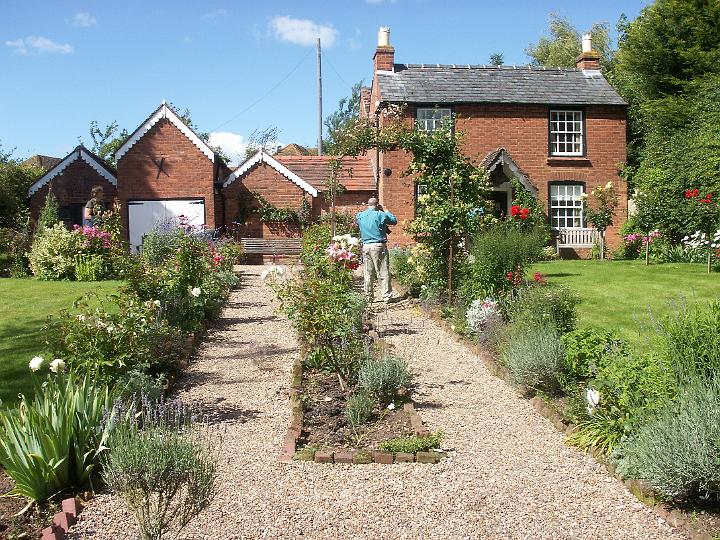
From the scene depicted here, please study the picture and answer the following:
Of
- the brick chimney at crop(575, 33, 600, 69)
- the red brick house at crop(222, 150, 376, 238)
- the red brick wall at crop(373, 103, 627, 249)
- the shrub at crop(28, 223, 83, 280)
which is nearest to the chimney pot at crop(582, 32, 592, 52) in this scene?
the brick chimney at crop(575, 33, 600, 69)

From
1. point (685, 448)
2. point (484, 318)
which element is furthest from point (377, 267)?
point (685, 448)

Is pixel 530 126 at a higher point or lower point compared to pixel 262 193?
higher

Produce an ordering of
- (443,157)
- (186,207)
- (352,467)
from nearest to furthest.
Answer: (352,467), (443,157), (186,207)

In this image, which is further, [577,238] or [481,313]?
[577,238]

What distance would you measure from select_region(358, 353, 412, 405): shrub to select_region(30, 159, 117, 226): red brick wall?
22.2 meters

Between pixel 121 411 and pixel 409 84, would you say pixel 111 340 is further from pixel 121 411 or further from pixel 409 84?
pixel 409 84

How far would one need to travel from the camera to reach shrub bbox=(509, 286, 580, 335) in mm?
8305

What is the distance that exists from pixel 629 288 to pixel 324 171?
16.0m

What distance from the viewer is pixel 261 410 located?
741cm

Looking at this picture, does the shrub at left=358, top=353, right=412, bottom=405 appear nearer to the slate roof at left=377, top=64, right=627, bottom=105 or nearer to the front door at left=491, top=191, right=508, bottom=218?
the slate roof at left=377, top=64, right=627, bottom=105

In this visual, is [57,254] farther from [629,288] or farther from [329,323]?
[629,288]

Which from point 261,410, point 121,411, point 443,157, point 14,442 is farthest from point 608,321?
point 14,442

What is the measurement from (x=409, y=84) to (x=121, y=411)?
23192 mm

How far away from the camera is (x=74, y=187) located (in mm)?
27156
